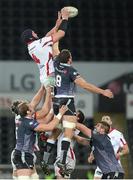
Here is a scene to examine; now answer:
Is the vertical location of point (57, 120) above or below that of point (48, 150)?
above

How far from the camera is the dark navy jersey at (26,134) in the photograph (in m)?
12.0

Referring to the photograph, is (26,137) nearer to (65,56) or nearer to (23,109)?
(23,109)

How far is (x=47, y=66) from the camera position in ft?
41.5

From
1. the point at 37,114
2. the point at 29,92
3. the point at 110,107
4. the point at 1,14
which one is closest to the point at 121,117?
the point at 110,107

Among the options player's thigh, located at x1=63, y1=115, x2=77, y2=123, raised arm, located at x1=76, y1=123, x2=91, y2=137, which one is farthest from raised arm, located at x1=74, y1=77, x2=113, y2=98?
raised arm, located at x1=76, y1=123, x2=91, y2=137

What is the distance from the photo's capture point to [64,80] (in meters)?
12.1

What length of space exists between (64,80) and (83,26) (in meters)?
8.84

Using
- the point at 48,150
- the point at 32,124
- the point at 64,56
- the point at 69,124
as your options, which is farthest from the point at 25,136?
the point at 64,56

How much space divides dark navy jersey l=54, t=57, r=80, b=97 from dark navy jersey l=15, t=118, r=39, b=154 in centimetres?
59

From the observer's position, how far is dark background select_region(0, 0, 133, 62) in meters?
20.4

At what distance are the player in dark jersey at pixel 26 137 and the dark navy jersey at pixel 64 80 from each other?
9.3 inches

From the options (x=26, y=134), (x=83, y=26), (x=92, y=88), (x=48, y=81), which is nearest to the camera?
(x=92, y=88)

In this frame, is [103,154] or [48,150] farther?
[48,150]

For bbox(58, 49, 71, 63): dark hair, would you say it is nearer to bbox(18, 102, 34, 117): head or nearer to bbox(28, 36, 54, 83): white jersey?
bbox(28, 36, 54, 83): white jersey
